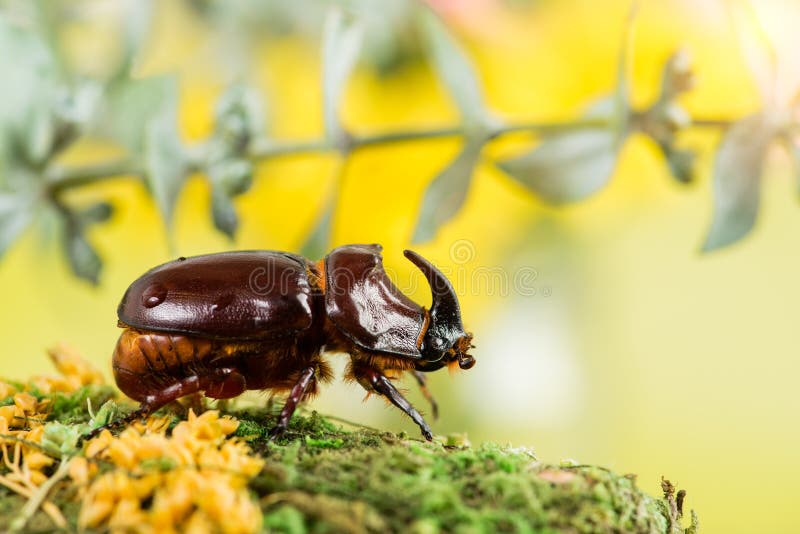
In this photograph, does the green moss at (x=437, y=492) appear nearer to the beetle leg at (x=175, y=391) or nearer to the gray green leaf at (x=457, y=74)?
the beetle leg at (x=175, y=391)

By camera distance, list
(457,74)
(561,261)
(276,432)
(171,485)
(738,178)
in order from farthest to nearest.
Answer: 1. (561,261)
2. (457,74)
3. (738,178)
4. (276,432)
5. (171,485)

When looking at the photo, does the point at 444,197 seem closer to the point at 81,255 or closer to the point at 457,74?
the point at 457,74

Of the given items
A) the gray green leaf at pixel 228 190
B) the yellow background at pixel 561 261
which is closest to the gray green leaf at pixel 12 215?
the gray green leaf at pixel 228 190

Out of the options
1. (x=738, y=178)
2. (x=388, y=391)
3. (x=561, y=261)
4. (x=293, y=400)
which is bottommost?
(x=293, y=400)

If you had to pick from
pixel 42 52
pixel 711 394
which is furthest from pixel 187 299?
pixel 711 394

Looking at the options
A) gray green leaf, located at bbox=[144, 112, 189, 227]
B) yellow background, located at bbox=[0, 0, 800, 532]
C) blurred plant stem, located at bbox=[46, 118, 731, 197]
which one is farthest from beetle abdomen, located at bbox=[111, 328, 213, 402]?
yellow background, located at bbox=[0, 0, 800, 532]

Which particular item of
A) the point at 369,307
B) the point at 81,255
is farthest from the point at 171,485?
the point at 81,255

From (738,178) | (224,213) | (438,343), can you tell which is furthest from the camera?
(738,178)

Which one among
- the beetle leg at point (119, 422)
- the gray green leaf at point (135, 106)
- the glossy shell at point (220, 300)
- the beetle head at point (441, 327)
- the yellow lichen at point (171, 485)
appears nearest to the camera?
the yellow lichen at point (171, 485)
